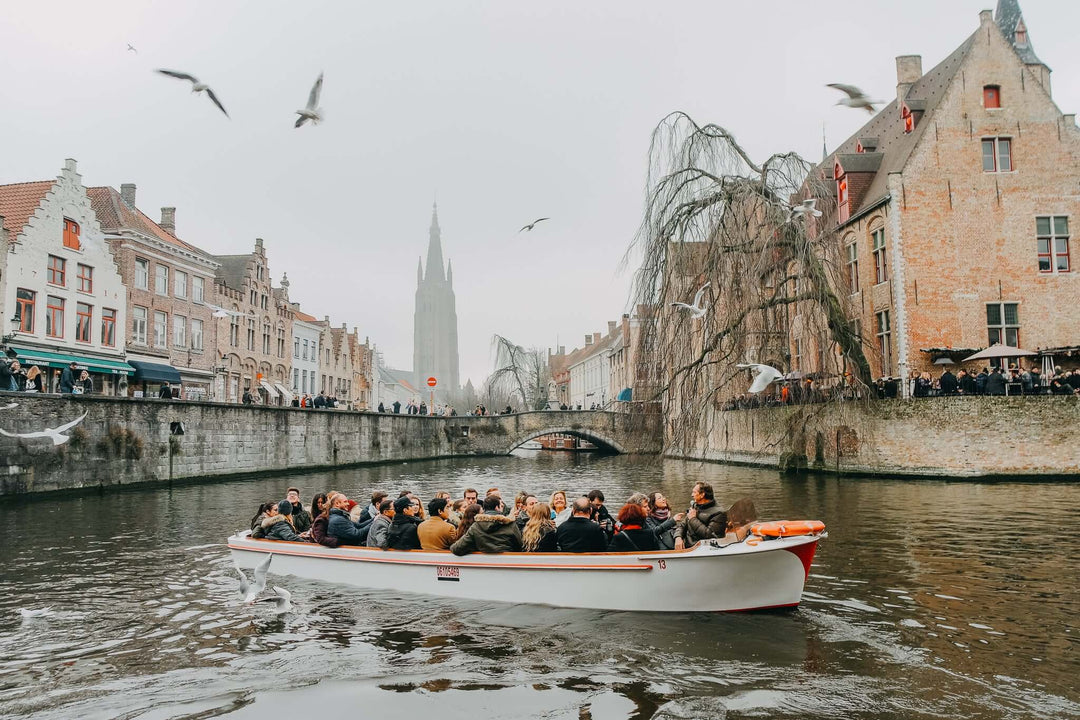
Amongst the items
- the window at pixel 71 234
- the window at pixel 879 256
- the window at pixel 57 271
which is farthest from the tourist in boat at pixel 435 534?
the window at pixel 71 234

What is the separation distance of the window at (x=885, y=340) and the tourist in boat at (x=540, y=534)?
19.4m

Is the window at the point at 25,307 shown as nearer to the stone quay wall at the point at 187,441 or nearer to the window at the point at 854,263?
the stone quay wall at the point at 187,441

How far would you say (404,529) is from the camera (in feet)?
29.1

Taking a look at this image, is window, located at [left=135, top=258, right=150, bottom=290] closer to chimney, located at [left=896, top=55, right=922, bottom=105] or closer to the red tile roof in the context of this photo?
the red tile roof

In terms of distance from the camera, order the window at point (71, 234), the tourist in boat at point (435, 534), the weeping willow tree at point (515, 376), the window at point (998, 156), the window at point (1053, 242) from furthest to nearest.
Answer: the weeping willow tree at point (515, 376) < the window at point (71, 234) < the window at point (998, 156) < the window at point (1053, 242) < the tourist in boat at point (435, 534)

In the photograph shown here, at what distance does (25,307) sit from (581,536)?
2482 cm

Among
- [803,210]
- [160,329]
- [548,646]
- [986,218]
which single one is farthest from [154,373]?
[986,218]

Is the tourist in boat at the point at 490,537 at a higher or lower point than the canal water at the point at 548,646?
higher

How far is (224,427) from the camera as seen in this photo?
26.3 m

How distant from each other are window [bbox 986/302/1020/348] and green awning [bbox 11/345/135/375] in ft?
94.3

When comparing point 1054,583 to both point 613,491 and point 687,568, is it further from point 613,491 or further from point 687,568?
point 613,491

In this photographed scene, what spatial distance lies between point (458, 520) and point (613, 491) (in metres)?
11.8

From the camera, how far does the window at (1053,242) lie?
23.4 metres

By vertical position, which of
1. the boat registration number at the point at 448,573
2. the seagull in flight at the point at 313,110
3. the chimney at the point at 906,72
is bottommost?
the boat registration number at the point at 448,573
